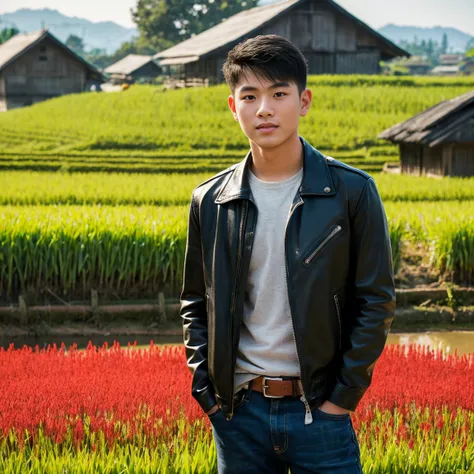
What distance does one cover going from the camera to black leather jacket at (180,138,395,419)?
9.44 ft

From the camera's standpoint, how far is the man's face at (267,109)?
3.02m

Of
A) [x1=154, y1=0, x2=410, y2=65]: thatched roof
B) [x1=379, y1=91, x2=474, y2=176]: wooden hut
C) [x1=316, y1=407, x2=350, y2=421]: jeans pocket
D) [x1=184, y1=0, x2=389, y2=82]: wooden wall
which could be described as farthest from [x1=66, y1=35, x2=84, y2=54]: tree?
[x1=316, y1=407, x2=350, y2=421]: jeans pocket

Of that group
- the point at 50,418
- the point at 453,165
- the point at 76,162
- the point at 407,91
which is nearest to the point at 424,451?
the point at 50,418

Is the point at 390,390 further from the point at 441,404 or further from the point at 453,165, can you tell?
the point at 453,165

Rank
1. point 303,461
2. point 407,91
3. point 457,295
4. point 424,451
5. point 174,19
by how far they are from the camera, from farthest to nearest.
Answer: point 174,19 → point 407,91 → point 457,295 → point 424,451 → point 303,461

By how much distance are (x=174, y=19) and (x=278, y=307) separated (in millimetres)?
79763

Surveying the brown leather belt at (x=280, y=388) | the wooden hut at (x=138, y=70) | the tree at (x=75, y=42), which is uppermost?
the tree at (x=75, y=42)

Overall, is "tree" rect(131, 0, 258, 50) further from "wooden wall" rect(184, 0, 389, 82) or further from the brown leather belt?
the brown leather belt

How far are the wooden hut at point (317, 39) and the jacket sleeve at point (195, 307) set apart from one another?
123 ft

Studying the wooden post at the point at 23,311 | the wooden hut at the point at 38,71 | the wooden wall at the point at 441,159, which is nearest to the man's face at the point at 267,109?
the wooden post at the point at 23,311

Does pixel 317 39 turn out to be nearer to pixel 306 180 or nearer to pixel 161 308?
pixel 161 308

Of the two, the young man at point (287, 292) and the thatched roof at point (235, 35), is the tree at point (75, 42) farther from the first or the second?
the young man at point (287, 292)

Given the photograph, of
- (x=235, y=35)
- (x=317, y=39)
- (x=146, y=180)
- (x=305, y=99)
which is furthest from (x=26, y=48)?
(x=305, y=99)

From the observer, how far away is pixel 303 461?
2.89 m
